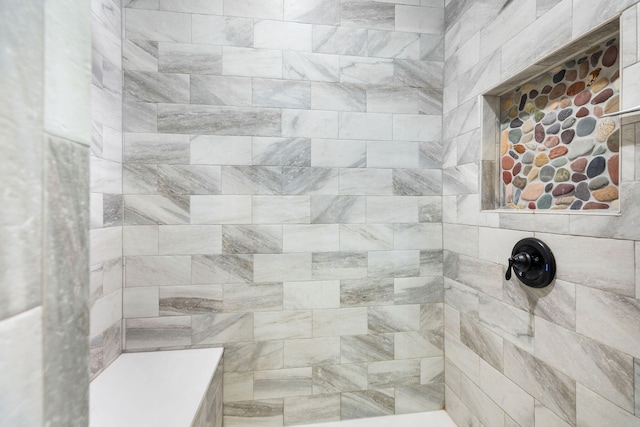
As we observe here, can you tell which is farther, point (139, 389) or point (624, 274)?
point (139, 389)

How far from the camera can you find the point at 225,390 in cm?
178

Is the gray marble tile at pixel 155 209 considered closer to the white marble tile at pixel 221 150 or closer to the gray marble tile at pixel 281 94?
the white marble tile at pixel 221 150

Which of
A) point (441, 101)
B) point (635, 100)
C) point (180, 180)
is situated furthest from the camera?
point (441, 101)

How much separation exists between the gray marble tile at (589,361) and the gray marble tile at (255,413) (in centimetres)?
141

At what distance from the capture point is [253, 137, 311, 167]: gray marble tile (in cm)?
181

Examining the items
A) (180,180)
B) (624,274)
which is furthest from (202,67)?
(624,274)

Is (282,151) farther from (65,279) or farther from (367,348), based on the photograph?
(65,279)

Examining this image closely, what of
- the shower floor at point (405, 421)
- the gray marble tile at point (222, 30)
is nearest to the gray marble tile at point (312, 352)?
the shower floor at point (405, 421)

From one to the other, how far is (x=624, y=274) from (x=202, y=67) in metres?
2.10

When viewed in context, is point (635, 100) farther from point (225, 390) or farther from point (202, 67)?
point (225, 390)

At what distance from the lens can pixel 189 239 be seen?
1759mm

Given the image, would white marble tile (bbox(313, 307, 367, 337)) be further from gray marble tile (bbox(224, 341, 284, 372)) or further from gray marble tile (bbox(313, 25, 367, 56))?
gray marble tile (bbox(313, 25, 367, 56))

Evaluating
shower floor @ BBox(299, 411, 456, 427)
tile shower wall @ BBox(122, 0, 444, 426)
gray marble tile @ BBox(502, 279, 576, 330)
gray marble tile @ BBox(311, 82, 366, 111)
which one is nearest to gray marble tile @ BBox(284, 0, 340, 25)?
tile shower wall @ BBox(122, 0, 444, 426)

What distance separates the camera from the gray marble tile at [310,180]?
1.84 m
